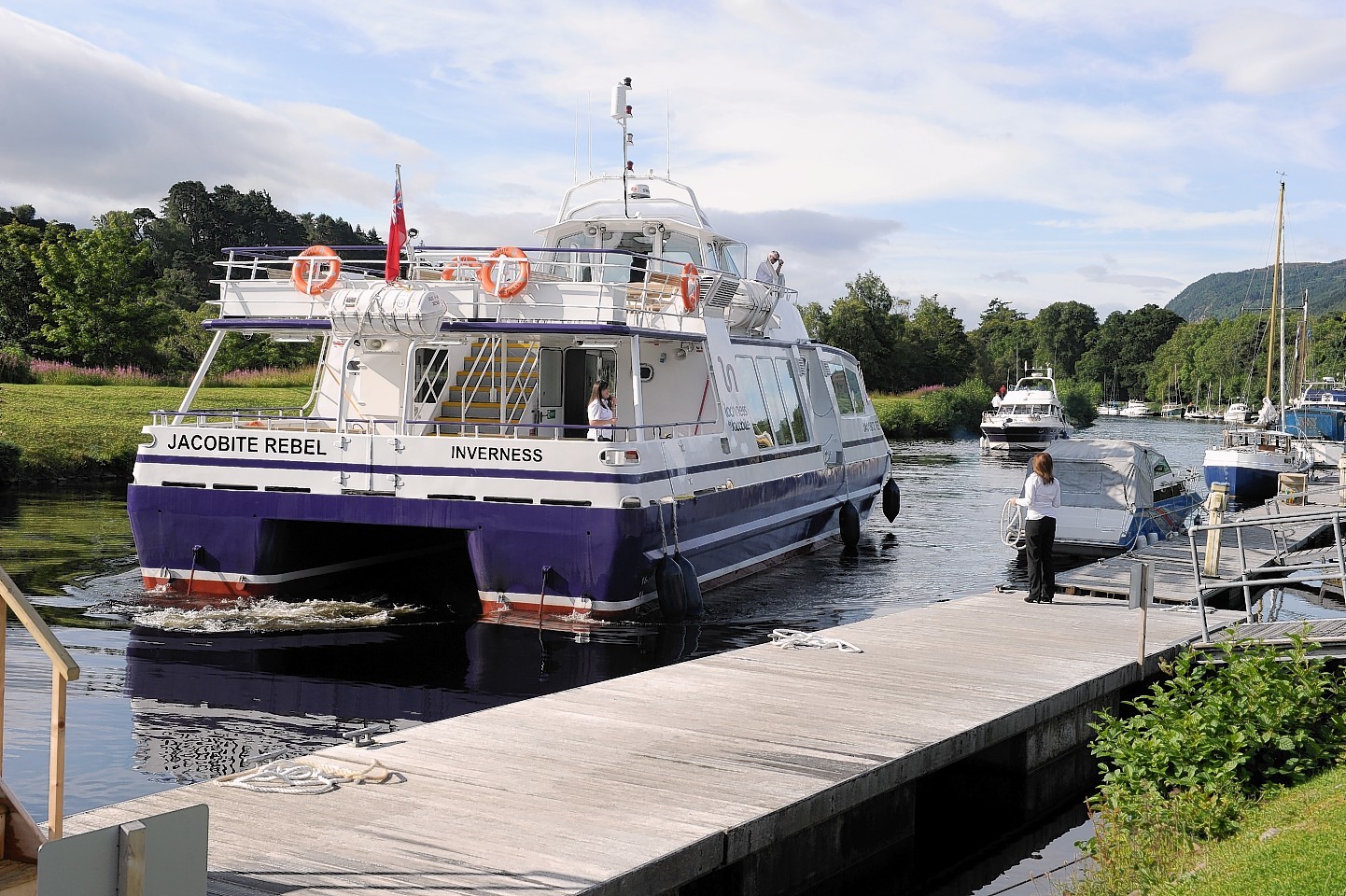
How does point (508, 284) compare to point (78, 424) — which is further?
point (78, 424)

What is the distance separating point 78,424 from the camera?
110 feet

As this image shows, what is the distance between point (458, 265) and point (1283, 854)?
47.5 ft

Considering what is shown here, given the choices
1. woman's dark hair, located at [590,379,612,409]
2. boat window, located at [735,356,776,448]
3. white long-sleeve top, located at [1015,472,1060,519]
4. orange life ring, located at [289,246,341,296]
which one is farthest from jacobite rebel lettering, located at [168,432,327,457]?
white long-sleeve top, located at [1015,472,1060,519]

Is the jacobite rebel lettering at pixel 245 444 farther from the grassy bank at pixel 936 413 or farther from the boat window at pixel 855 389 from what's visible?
the grassy bank at pixel 936 413

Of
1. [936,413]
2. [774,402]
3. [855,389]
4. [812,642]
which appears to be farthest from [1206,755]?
[936,413]

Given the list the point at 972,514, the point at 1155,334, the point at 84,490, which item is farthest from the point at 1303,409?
the point at 1155,334

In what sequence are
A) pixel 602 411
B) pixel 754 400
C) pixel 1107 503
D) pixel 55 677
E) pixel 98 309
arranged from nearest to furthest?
1. pixel 55 677
2. pixel 602 411
3. pixel 754 400
4. pixel 1107 503
5. pixel 98 309

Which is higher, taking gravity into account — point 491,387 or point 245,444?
point 491,387

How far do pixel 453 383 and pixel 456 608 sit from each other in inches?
133

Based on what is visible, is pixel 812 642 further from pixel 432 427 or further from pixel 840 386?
pixel 840 386

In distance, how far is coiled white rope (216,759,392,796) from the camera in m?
7.35

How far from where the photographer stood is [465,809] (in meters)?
7.14

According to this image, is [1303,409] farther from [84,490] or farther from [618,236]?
[84,490]

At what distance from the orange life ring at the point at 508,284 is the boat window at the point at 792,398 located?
6.56 meters
